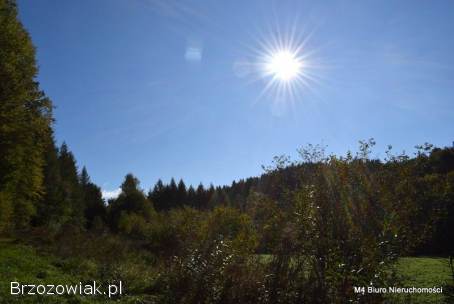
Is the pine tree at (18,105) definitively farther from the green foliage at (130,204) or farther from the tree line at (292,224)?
the green foliage at (130,204)

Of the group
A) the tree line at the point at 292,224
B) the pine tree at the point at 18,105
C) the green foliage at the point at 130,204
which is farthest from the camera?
the green foliage at the point at 130,204

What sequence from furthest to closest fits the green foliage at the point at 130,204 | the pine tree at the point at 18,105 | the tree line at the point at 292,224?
1. the green foliage at the point at 130,204
2. the pine tree at the point at 18,105
3. the tree line at the point at 292,224

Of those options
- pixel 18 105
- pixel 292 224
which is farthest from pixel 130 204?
pixel 292 224

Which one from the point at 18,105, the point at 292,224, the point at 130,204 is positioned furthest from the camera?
the point at 130,204

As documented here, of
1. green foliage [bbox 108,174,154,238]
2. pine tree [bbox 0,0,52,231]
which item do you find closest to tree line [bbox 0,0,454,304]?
pine tree [bbox 0,0,52,231]

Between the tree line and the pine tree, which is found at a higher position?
the pine tree

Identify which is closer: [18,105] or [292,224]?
[292,224]

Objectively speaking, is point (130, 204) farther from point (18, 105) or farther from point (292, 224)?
point (292, 224)

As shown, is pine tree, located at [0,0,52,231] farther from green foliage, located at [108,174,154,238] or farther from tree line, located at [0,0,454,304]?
green foliage, located at [108,174,154,238]

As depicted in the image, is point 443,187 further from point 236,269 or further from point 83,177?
point 83,177

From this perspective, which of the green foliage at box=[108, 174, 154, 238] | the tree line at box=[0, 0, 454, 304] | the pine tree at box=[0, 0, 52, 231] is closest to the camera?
the tree line at box=[0, 0, 454, 304]

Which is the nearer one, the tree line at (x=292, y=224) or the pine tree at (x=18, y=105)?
the tree line at (x=292, y=224)

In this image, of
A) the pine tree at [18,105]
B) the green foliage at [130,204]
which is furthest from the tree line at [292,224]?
the green foliage at [130,204]

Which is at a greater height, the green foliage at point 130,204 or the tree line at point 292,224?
the green foliage at point 130,204
